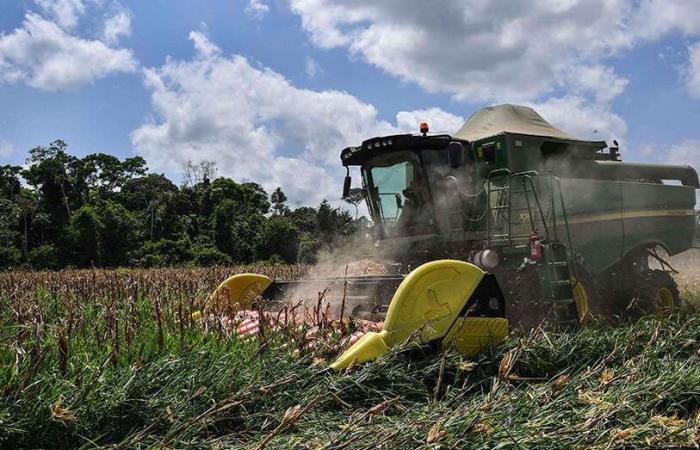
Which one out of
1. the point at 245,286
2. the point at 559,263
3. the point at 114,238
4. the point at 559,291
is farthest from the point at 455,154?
the point at 114,238

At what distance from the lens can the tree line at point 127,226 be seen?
34875 mm

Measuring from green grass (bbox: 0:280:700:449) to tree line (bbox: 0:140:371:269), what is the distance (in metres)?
26.1

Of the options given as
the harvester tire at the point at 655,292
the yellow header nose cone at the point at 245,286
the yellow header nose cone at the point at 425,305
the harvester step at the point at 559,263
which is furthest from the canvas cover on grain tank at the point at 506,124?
the yellow header nose cone at the point at 425,305

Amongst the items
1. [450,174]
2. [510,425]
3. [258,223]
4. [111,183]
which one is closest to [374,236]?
[450,174]

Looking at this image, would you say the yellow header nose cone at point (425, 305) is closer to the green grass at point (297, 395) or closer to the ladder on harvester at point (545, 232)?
the green grass at point (297, 395)

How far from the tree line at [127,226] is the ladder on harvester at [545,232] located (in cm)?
2412

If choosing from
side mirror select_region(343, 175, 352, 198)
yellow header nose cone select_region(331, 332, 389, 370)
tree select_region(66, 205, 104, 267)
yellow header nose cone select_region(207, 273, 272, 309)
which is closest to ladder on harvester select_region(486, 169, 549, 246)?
side mirror select_region(343, 175, 352, 198)

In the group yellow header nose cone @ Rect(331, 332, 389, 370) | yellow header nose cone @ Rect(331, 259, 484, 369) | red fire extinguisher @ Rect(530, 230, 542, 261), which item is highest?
red fire extinguisher @ Rect(530, 230, 542, 261)

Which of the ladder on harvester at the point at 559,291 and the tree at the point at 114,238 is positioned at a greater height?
the tree at the point at 114,238

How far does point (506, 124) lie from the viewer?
7.70 meters

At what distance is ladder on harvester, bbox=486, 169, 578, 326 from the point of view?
530cm

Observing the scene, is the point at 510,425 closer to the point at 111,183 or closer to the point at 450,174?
the point at 450,174

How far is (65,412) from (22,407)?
Answer: 27 centimetres

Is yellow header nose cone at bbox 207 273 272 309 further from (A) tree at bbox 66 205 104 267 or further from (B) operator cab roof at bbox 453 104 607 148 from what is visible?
(A) tree at bbox 66 205 104 267
